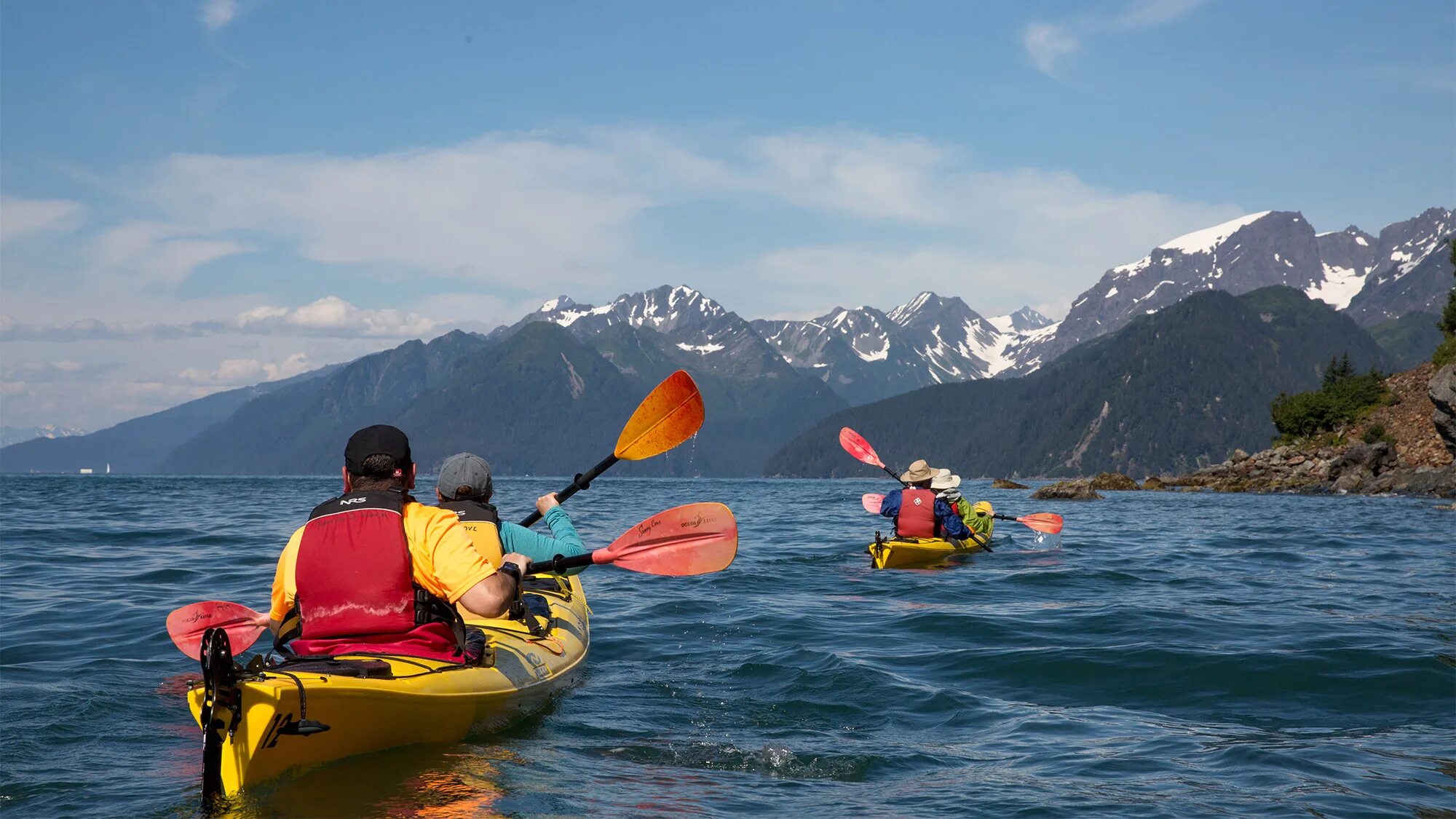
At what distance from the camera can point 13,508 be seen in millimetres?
40312

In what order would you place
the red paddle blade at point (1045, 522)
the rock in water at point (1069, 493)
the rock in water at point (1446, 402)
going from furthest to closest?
1. the rock in water at point (1069, 493)
2. the rock in water at point (1446, 402)
3. the red paddle blade at point (1045, 522)

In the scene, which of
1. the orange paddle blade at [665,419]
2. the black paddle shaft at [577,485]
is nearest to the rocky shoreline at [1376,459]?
the orange paddle blade at [665,419]

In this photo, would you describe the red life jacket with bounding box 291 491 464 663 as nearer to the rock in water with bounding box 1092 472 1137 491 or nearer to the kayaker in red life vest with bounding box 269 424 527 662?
the kayaker in red life vest with bounding box 269 424 527 662

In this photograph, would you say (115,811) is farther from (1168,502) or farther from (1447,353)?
(1447,353)

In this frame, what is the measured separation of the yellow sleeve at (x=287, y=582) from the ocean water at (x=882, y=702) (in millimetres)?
1073

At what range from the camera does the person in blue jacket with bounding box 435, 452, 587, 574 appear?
26.9 ft

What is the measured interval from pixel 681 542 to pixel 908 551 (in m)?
10.3

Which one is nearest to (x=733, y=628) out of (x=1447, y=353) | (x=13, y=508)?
(x=13, y=508)

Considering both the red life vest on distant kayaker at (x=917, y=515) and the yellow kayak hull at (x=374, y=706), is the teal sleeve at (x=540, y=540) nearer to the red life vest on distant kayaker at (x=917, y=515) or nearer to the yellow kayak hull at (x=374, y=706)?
the yellow kayak hull at (x=374, y=706)

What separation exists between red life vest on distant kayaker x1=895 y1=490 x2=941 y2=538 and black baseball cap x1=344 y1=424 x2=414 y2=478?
1350 centimetres

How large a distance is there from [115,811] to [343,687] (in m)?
1.35

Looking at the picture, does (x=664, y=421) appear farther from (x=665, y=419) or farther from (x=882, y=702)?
(x=882, y=702)

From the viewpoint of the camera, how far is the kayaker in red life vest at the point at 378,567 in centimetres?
596

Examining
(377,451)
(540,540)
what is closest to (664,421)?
(540,540)
